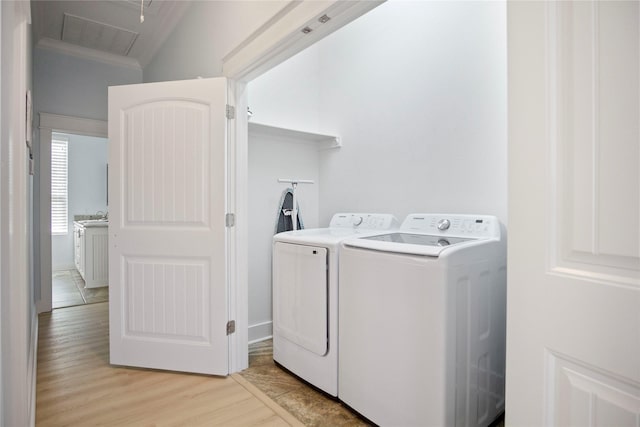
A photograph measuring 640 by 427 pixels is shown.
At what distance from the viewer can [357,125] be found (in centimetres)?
284

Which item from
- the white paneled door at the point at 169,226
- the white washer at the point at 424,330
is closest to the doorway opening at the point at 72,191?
the white paneled door at the point at 169,226

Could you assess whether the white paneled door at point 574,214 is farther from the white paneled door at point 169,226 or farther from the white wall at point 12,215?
the white paneled door at point 169,226

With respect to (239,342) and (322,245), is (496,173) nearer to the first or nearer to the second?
(322,245)

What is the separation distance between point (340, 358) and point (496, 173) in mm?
1364

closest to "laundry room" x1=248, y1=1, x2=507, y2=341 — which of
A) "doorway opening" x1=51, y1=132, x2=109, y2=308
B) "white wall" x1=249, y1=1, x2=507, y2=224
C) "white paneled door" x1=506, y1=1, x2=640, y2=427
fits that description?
"white wall" x1=249, y1=1, x2=507, y2=224

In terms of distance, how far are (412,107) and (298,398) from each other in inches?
78.8

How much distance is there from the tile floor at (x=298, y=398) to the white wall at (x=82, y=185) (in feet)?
16.0

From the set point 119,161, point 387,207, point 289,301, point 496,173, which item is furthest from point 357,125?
point 119,161

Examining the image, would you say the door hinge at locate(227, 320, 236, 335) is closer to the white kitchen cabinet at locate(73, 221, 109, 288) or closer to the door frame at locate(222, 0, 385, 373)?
the door frame at locate(222, 0, 385, 373)

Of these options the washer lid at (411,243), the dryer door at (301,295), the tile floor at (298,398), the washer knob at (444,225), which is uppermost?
the washer knob at (444,225)

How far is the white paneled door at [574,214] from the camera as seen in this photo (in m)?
0.65

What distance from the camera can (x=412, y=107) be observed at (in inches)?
96.2

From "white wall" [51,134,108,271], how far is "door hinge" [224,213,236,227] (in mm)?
4724

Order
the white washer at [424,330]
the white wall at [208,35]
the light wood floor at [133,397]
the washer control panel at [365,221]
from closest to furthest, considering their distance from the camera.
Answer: the white washer at [424,330] < the light wood floor at [133,397] < the white wall at [208,35] < the washer control panel at [365,221]
